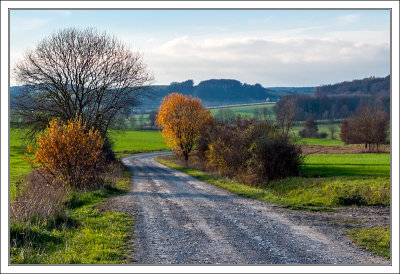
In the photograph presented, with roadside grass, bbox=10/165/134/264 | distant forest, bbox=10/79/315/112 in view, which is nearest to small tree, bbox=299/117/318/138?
distant forest, bbox=10/79/315/112

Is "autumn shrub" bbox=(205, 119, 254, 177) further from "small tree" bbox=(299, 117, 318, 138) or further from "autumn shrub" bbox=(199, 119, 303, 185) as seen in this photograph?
"small tree" bbox=(299, 117, 318, 138)

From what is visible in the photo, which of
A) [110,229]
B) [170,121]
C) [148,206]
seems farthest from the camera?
[170,121]

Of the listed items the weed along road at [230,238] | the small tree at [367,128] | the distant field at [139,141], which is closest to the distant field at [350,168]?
the small tree at [367,128]

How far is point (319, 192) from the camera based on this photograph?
20.1 meters

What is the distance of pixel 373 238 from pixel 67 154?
1536 centimetres

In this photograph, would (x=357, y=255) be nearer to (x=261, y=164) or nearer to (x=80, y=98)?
(x=261, y=164)

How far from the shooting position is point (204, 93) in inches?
3688

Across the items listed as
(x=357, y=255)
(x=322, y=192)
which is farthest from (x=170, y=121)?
(x=357, y=255)

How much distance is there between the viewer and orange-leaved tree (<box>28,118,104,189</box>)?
19750mm

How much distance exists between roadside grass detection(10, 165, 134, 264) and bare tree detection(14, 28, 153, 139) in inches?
788

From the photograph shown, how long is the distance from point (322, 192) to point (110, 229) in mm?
12132

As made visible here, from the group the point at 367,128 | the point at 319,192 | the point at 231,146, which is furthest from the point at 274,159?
the point at 367,128

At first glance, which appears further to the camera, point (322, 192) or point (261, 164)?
point (261, 164)

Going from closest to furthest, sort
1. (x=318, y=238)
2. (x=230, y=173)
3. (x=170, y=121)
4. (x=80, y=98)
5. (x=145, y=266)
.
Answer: (x=145, y=266) → (x=318, y=238) → (x=230, y=173) → (x=80, y=98) → (x=170, y=121)
